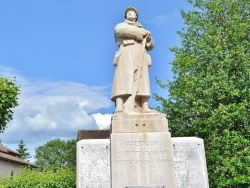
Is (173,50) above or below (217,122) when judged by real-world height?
above

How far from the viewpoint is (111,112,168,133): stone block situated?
309 inches

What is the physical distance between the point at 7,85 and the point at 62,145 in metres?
54.5

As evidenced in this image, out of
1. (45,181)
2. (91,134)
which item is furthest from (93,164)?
(91,134)

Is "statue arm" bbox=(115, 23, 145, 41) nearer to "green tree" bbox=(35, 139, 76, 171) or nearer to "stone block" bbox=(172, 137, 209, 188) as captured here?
"stone block" bbox=(172, 137, 209, 188)

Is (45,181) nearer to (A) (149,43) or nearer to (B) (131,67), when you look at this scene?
(B) (131,67)

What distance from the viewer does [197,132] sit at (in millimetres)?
17781

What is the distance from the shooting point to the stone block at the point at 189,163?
7.78 metres

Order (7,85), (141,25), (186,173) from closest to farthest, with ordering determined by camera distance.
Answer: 1. (186,173)
2. (141,25)
3. (7,85)

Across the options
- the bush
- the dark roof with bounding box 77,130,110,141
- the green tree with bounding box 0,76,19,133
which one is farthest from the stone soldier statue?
the dark roof with bounding box 77,130,110,141

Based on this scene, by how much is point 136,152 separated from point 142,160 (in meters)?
0.21

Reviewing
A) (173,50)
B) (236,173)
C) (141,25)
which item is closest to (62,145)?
(173,50)

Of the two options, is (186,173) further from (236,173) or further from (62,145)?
(62,145)

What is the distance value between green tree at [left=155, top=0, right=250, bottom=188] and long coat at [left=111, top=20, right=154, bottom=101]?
28.1 ft

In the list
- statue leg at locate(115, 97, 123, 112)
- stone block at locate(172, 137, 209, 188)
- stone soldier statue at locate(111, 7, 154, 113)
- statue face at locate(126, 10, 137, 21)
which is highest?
statue face at locate(126, 10, 137, 21)
